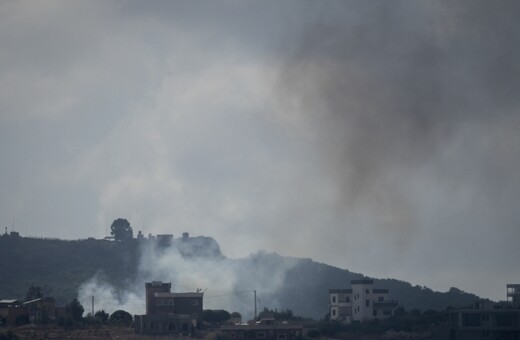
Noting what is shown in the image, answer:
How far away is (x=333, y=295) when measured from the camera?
Result: 16288 centimetres

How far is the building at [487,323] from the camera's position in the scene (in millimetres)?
145000

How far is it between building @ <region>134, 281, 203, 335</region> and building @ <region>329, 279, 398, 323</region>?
1844 cm

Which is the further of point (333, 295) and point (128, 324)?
point (333, 295)

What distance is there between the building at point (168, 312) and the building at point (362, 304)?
60.5 feet

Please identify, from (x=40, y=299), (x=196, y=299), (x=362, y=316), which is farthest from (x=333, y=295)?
(x=40, y=299)

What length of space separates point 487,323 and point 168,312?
Result: 35947mm

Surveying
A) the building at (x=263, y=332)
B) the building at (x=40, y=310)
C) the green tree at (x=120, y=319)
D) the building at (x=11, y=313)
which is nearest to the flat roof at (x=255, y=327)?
the building at (x=263, y=332)

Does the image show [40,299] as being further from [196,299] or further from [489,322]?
[489,322]

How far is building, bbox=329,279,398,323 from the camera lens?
158000mm

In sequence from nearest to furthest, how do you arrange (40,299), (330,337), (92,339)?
(92,339) → (330,337) → (40,299)

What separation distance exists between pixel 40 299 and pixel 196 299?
18.9m

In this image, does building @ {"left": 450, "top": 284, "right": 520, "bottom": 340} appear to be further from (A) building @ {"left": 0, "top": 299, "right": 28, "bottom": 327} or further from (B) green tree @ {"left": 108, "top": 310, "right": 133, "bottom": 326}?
(A) building @ {"left": 0, "top": 299, "right": 28, "bottom": 327}

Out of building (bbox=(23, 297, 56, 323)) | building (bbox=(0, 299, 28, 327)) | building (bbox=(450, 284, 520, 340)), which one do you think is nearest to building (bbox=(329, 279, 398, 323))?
building (bbox=(450, 284, 520, 340))

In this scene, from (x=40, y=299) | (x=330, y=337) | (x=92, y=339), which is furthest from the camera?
(x=40, y=299)
